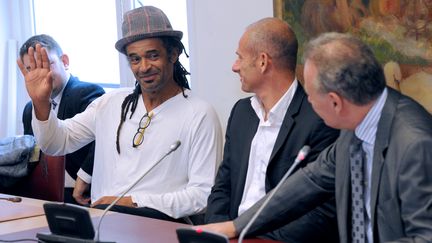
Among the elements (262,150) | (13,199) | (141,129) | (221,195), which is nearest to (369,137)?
(262,150)

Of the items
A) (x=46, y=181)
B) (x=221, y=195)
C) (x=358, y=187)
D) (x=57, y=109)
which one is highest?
(x=358, y=187)

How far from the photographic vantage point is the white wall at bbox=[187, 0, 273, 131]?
3959mm

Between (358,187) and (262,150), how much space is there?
699 millimetres

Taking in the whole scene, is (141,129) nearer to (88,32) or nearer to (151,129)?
(151,129)

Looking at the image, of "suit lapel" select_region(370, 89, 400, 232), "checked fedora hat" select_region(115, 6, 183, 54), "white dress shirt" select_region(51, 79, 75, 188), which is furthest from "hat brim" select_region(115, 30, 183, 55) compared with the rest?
"suit lapel" select_region(370, 89, 400, 232)

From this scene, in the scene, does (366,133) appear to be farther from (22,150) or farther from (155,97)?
(22,150)

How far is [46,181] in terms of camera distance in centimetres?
374

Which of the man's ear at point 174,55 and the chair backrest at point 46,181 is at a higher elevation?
the man's ear at point 174,55

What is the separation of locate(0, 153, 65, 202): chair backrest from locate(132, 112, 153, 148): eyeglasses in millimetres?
465

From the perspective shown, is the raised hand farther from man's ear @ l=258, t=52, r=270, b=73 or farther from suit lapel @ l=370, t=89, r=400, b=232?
suit lapel @ l=370, t=89, r=400, b=232

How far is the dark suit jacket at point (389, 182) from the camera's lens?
205 centimetres

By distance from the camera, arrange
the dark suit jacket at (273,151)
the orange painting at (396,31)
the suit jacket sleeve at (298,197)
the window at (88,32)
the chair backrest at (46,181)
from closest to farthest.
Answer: the suit jacket sleeve at (298,197), the dark suit jacket at (273,151), the orange painting at (396,31), the chair backrest at (46,181), the window at (88,32)

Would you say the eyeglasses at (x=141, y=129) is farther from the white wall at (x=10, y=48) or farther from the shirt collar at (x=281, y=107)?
the white wall at (x=10, y=48)

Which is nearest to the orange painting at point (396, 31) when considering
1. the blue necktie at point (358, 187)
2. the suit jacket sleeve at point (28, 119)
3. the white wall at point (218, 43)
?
the white wall at point (218, 43)
